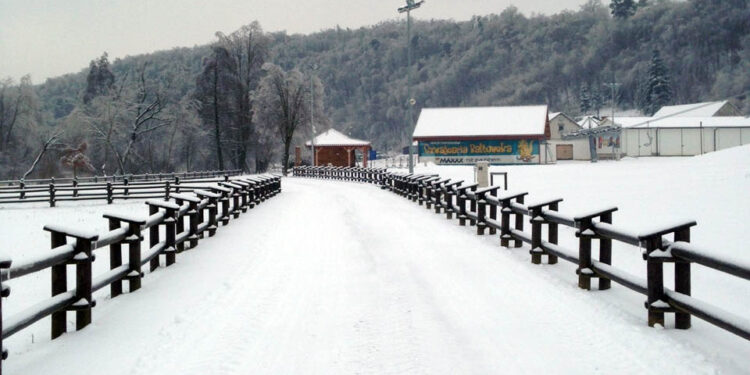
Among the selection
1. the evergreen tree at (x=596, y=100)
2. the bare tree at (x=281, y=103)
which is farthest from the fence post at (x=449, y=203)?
the evergreen tree at (x=596, y=100)

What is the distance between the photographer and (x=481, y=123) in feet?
201

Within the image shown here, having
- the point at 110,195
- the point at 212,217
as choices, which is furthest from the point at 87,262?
the point at 110,195

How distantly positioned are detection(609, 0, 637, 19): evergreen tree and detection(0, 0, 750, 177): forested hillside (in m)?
0.63

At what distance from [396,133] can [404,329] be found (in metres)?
172

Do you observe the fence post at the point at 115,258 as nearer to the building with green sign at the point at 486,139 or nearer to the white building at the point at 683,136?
the building with green sign at the point at 486,139

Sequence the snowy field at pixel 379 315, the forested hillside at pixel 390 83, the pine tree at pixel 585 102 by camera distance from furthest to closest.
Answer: the pine tree at pixel 585 102, the forested hillside at pixel 390 83, the snowy field at pixel 379 315

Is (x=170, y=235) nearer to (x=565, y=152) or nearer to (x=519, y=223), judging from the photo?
(x=519, y=223)

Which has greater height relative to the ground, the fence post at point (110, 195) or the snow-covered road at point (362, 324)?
the fence post at point (110, 195)

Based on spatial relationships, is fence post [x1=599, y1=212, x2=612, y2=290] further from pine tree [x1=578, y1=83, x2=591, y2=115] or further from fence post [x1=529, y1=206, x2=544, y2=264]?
pine tree [x1=578, y1=83, x2=591, y2=115]

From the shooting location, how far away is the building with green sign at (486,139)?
59094 mm

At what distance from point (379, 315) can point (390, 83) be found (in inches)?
7369

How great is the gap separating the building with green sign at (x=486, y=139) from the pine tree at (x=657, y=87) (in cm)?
6875

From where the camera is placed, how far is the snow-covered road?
573 centimetres

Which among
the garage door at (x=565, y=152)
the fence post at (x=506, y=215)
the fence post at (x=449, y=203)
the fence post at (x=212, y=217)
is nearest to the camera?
the fence post at (x=506, y=215)
